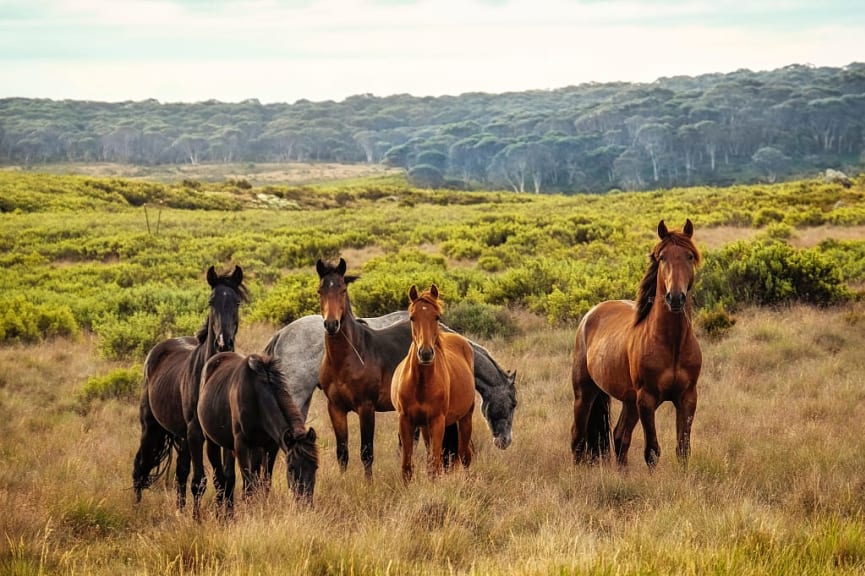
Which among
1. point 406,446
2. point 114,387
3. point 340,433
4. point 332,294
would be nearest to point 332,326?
point 332,294

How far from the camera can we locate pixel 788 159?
104 meters

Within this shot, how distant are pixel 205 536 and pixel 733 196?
134 ft

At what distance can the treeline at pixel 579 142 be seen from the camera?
112 m

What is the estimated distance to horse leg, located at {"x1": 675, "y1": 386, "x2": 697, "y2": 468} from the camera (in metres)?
6.72

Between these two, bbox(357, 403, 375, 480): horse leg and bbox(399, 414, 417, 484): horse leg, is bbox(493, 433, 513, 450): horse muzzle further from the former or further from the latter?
bbox(399, 414, 417, 484): horse leg

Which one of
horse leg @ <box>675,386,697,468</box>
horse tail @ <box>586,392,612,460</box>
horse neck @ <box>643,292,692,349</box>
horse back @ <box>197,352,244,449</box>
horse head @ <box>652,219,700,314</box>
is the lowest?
horse tail @ <box>586,392,612,460</box>

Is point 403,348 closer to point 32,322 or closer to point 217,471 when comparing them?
point 217,471

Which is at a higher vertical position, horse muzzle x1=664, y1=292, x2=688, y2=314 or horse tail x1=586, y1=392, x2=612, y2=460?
horse muzzle x1=664, y1=292, x2=688, y2=314

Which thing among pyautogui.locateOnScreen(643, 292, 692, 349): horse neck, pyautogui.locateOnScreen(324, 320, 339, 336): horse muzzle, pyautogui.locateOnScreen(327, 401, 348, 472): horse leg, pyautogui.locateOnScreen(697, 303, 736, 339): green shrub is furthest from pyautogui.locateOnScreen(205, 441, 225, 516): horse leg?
pyautogui.locateOnScreen(697, 303, 736, 339): green shrub

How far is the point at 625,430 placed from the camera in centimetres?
732

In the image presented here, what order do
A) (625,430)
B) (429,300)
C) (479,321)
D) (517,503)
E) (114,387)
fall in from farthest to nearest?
(479,321) < (114,387) < (625,430) < (429,300) < (517,503)

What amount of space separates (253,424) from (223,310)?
3.75ft

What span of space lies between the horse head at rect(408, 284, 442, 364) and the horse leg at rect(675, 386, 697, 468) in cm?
209

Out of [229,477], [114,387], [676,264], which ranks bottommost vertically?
[114,387]
